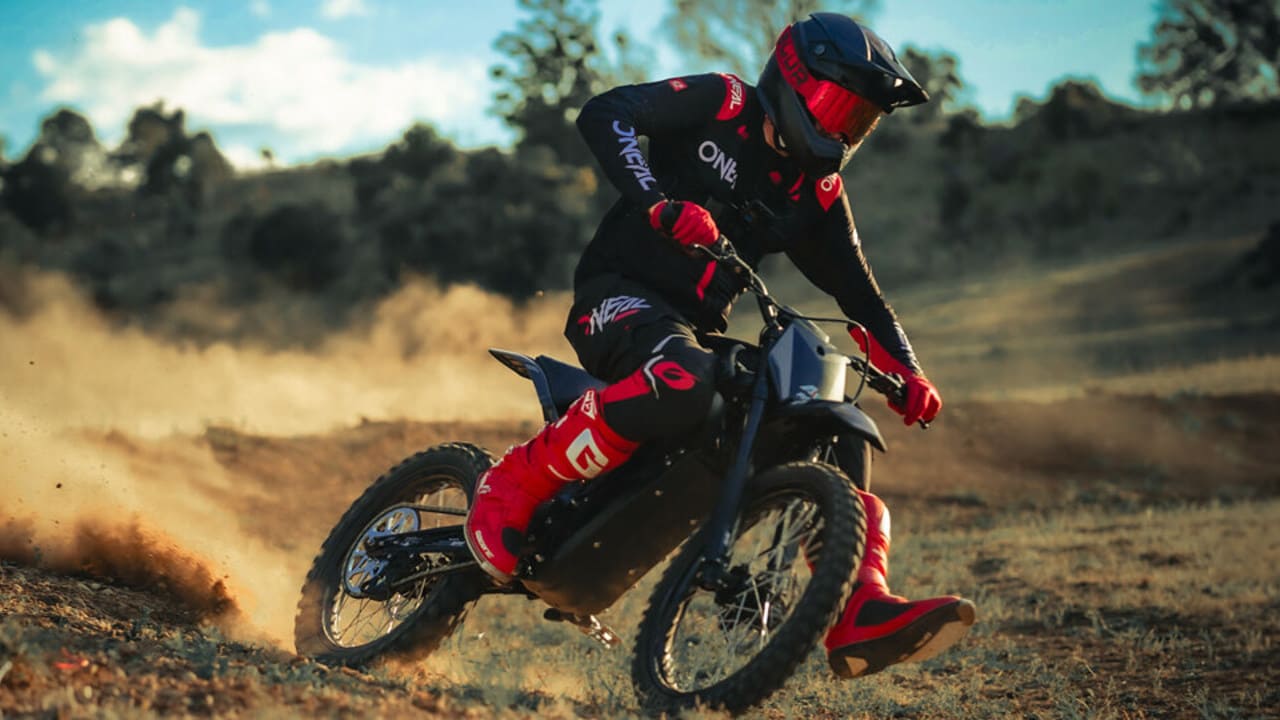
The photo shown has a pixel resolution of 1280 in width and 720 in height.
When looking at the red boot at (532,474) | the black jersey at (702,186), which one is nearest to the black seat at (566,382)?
the red boot at (532,474)

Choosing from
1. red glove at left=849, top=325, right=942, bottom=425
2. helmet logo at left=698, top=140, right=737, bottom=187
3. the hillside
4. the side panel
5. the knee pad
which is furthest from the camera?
the hillside

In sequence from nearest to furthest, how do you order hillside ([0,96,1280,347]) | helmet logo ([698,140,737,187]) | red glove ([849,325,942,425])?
red glove ([849,325,942,425]) → helmet logo ([698,140,737,187]) → hillside ([0,96,1280,347])

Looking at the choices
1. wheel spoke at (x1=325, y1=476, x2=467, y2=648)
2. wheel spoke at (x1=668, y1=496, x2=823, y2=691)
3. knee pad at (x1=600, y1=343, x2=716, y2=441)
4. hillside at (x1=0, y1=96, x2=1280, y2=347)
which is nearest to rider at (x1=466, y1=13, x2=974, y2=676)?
knee pad at (x1=600, y1=343, x2=716, y2=441)

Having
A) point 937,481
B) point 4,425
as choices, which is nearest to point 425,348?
point 937,481

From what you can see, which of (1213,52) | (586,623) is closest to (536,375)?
(586,623)

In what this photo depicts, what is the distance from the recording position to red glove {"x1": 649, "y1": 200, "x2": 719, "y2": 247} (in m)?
4.34

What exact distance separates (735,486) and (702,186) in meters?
1.40

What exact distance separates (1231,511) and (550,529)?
9956 millimetres

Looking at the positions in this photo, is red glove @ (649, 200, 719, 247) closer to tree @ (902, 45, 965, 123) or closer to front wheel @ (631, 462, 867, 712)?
front wheel @ (631, 462, 867, 712)

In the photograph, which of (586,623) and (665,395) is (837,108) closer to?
(665,395)

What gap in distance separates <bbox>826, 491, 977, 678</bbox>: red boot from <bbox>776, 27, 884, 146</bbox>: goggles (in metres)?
1.81

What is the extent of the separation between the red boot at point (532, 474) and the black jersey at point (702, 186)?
62cm

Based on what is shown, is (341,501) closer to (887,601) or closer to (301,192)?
(887,601)

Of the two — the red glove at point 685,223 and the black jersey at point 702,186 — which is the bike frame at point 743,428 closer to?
the red glove at point 685,223
